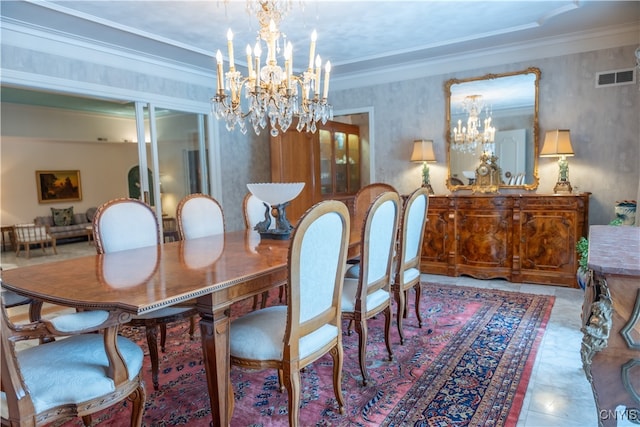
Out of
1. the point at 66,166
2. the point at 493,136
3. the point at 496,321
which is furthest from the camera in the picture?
the point at 66,166

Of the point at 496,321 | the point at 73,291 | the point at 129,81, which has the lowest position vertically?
the point at 496,321

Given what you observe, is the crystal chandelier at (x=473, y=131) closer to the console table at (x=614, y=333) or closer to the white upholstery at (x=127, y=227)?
the console table at (x=614, y=333)

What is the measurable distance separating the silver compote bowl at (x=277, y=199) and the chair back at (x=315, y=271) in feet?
2.78

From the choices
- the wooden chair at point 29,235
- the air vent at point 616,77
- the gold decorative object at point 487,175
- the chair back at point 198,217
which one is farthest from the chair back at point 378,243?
the wooden chair at point 29,235

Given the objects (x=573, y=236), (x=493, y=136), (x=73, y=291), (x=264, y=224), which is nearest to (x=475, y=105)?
(x=493, y=136)

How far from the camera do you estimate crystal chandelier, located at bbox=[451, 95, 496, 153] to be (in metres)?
4.43

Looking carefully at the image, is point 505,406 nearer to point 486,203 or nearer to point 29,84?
point 486,203

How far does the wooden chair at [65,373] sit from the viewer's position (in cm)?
121

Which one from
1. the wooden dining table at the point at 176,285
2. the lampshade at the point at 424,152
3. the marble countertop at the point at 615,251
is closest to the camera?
the marble countertop at the point at 615,251

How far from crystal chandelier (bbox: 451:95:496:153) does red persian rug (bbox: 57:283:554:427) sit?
2116 millimetres

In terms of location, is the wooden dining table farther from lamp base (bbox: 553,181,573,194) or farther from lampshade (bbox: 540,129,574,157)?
lamp base (bbox: 553,181,573,194)

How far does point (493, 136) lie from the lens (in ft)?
14.4

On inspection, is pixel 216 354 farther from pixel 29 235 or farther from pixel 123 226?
pixel 29 235

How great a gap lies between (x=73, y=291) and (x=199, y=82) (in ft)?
12.9
